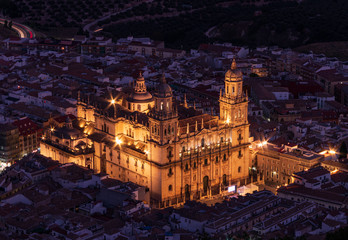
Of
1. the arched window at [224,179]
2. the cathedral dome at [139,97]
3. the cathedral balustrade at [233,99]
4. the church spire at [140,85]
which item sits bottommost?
the arched window at [224,179]

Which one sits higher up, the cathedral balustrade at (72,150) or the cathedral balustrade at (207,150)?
the cathedral balustrade at (207,150)

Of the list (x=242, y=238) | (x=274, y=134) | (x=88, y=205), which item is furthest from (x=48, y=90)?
(x=242, y=238)

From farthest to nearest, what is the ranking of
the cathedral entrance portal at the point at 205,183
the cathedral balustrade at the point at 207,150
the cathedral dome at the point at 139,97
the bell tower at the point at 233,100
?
the cathedral dome at the point at 139,97 < the bell tower at the point at 233,100 < the cathedral entrance portal at the point at 205,183 < the cathedral balustrade at the point at 207,150

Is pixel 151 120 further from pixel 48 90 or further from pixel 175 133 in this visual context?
pixel 48 90

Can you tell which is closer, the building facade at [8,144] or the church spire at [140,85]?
the church spire at [140,85]

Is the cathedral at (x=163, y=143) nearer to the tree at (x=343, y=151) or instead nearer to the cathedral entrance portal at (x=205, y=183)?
the cathedral entrance portal at (x=205, y=183)

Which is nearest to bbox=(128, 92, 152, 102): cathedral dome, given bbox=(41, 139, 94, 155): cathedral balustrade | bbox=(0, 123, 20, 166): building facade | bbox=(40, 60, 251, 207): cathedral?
bbox=(40, 60, 251, 207): cathedral

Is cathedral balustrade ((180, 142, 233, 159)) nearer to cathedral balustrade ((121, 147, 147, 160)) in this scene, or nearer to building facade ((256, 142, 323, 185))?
cathedral balustrade ((121, 147, 147, 160))

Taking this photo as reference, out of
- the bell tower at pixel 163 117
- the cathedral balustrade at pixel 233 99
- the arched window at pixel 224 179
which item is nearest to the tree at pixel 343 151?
the cathedral balustrade at pixel 233 99

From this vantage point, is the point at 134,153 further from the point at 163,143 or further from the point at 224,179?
the point at 224,179
